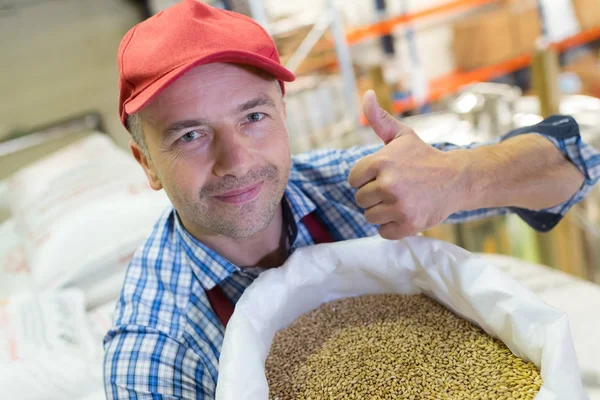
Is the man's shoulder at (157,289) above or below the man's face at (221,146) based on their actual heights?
below

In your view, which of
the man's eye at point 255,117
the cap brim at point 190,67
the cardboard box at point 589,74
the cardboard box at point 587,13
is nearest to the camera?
the cap brim at point 190,67

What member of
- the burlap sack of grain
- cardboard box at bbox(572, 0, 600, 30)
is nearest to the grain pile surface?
the burlap sack of grain

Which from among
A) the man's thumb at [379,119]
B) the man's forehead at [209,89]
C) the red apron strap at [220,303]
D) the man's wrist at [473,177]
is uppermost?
the man's forehead at [209,89]

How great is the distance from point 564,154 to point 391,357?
1.65 feet

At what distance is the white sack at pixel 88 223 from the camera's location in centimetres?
150

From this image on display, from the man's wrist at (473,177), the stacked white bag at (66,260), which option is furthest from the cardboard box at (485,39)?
the man's wrist at (473,177)

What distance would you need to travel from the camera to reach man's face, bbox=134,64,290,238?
70 cm

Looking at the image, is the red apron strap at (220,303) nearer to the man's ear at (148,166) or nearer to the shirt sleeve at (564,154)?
the man's ear at (148,166)

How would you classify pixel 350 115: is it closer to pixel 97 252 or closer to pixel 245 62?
pixel 97 252

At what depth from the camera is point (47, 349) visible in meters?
1.24

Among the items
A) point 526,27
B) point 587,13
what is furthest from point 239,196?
point 587,13

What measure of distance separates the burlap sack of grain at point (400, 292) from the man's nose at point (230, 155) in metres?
0.16

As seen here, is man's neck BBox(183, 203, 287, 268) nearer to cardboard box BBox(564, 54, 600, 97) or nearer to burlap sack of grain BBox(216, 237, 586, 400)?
burlap sack of grain BBox(216, 237, 586, 400)

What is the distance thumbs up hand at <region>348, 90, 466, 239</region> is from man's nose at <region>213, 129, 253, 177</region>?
0.52 feet
